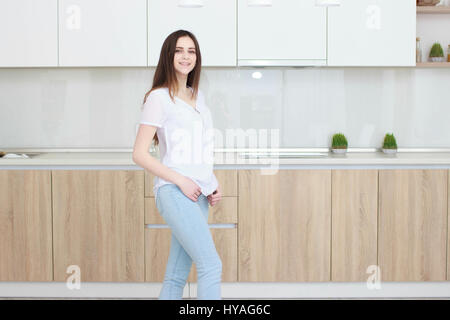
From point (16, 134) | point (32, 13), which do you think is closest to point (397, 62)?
point (32, 13)

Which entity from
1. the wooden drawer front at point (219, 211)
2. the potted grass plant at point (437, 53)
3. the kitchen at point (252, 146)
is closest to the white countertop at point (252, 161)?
the kitchen at point (252, 146)

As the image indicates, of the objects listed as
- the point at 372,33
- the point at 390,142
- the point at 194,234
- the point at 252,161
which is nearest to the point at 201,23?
the point at 252,161

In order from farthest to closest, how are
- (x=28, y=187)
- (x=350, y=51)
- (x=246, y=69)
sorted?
(x=246, y=69) → (x=350, y=51) → (x=28, y=187)

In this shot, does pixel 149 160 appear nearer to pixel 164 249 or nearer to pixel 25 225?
pixel 164 249

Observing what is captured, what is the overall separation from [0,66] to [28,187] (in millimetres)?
813

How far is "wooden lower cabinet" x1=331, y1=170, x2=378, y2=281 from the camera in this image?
11.4 feet

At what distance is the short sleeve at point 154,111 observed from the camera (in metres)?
2.16

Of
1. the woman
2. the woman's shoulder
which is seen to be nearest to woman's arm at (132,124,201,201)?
the woman

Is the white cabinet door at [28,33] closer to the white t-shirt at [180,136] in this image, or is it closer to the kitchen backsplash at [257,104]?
the kitchen backsplash at [257,104]

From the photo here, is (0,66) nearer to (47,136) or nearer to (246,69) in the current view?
(47,136)

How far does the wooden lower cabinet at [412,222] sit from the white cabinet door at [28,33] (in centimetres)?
217

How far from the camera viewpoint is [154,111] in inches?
85.0

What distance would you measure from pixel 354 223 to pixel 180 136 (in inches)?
65.8

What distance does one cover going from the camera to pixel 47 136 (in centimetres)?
407
